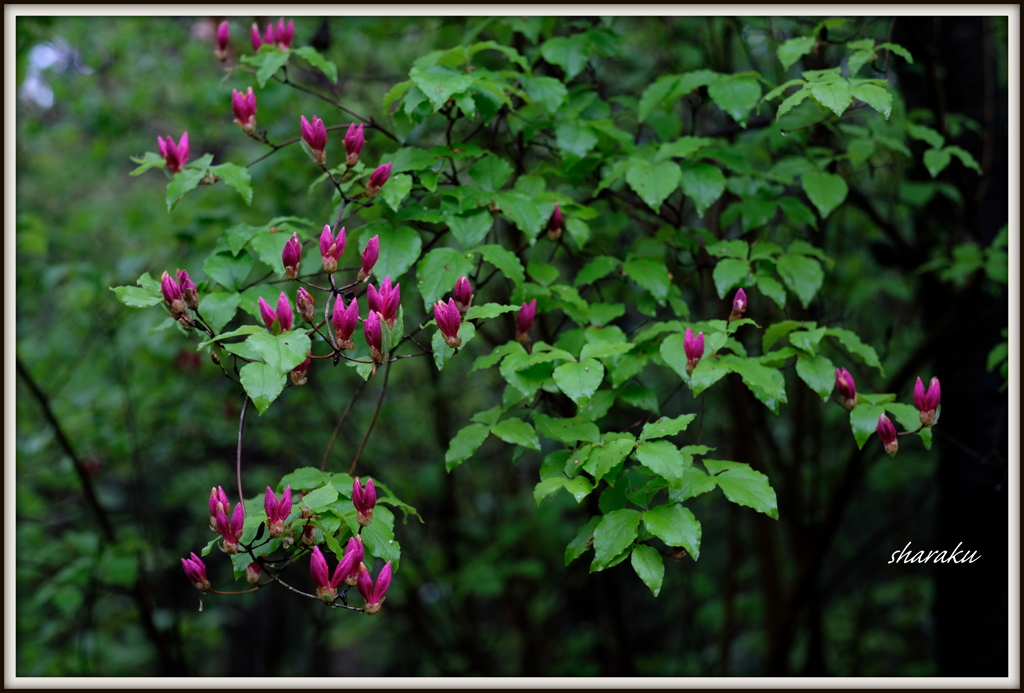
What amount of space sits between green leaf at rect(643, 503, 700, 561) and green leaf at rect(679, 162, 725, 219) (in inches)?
28.9

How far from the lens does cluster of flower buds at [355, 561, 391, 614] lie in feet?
3.83

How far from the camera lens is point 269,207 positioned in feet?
10.1

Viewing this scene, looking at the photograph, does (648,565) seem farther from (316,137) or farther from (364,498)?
(316,137)

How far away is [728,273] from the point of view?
1624 mm

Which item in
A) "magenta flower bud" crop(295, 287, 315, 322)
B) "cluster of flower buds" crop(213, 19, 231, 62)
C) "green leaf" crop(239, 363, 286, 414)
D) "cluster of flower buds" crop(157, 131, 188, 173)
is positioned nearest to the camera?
"green leaf" crop(239, 363, 286, 414)

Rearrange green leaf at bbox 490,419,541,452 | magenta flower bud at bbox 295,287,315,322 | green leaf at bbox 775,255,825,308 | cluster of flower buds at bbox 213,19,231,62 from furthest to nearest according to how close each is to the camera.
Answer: cluster of flower buds at bbox 213,19,231,62
green leaf at bbox 775,255,825,308
green leaf at bbox 490,419,541,452
magenta flower bud at bbox 295,287,315,322

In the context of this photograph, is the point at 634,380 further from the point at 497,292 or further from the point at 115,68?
the point at 115,68

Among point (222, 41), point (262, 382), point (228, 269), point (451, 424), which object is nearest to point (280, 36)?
point (222, 41)

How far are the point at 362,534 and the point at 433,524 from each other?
2929 millimetres

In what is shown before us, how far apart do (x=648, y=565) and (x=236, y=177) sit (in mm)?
1175

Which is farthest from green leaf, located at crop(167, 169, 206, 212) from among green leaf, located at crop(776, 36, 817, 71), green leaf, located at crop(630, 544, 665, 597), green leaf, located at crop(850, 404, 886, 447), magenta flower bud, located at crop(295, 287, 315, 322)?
green leaf, located at crop(850, 404, 886, 447)

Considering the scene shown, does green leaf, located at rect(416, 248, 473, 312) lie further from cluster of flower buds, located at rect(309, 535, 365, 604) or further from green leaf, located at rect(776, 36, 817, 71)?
green leaf, located at rect(776, 36, 817, 71)

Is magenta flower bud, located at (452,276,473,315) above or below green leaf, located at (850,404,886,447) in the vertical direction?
above

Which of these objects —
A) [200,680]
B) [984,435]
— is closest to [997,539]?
[984,435]
